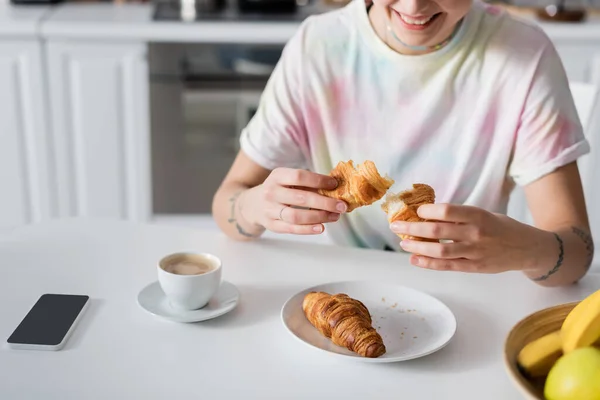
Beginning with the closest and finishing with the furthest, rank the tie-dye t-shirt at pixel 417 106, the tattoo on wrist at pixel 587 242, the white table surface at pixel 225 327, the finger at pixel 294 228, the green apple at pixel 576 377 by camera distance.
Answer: the green apple at pixel 576 377 < the white table surface at pixel 225 327 < the finger at pixel 294 228 < the tattoo on wrist at pixel 587 242 < the tie-dye t-shirt at pixel 417 106

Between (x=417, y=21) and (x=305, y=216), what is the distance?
411mm

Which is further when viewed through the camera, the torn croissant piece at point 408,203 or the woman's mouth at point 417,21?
the woman's mouth at point 417,21

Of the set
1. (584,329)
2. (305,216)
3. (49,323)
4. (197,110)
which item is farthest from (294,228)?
(197,110)

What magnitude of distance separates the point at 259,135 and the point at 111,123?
4.38ft

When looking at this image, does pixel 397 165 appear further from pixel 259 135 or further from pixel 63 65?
pixel 63 65

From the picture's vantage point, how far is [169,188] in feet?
9.36

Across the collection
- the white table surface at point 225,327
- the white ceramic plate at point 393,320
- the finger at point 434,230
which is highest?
the finger at point 434,230

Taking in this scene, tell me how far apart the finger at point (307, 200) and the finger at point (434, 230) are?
3.8 inches

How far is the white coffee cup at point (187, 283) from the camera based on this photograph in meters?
1.09

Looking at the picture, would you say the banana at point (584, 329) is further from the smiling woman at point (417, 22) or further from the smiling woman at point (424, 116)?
the smiling woman at point (417, 22)

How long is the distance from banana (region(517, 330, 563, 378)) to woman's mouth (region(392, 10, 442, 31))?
0.64 meters

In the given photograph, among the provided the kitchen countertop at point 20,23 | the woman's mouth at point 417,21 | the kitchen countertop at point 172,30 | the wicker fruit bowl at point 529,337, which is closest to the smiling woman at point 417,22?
the woman's mouth at point 417,21

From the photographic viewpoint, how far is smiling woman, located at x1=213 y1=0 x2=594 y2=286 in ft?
4.42

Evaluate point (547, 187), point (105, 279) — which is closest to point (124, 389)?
point (105, 279)
